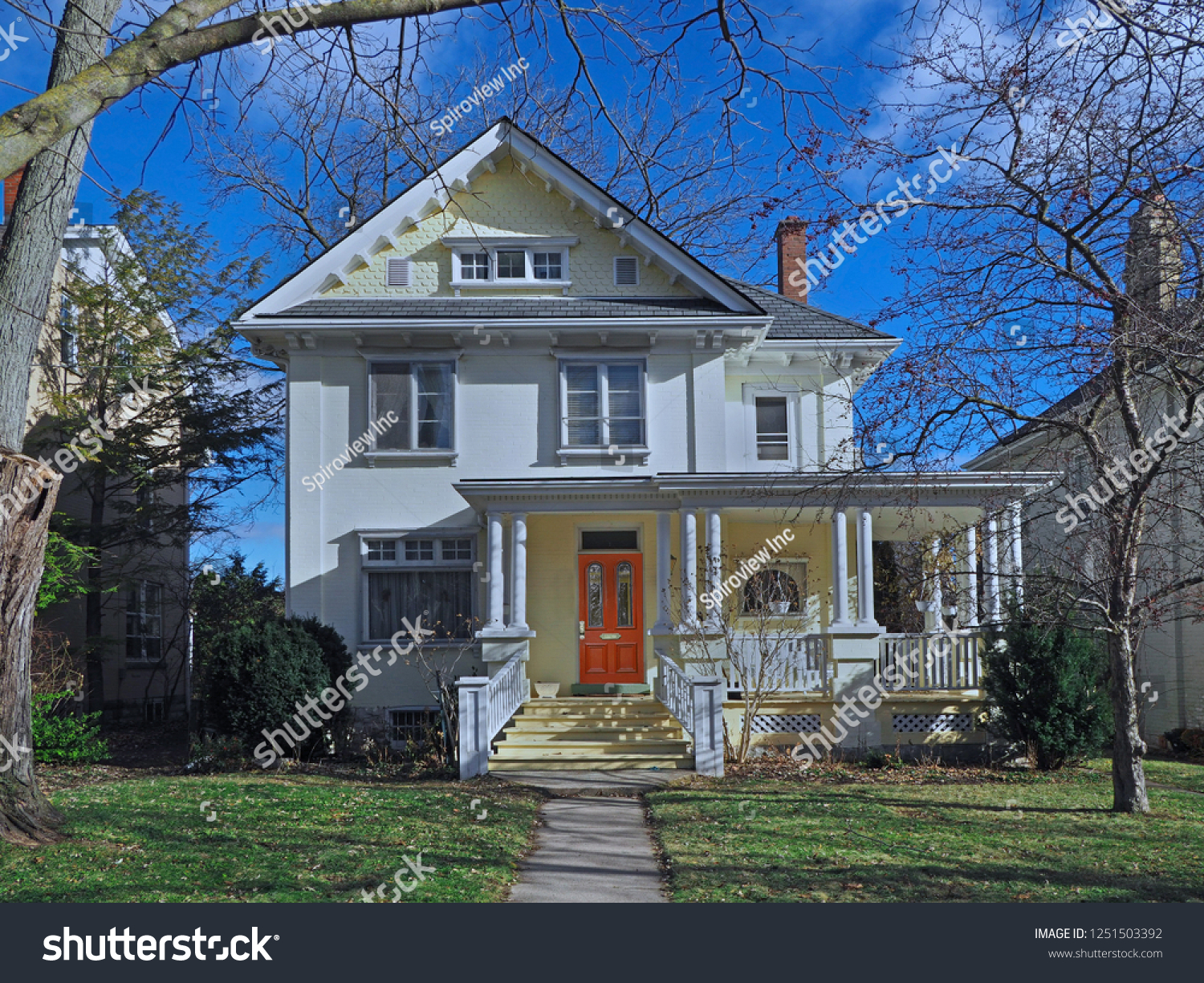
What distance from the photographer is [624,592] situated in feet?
56.6

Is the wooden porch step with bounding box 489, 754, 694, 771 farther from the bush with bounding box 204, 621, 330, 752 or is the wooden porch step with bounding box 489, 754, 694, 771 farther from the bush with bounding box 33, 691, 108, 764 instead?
the bush with bounding box 33, 691, 108, 764

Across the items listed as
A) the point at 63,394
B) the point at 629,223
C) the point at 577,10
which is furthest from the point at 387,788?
the point at 63,394

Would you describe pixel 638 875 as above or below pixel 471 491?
below

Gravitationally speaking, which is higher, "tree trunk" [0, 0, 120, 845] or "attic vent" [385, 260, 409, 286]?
"attic vent" [385, 260, 409, 286]

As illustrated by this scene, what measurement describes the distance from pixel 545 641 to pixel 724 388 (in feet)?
17.6

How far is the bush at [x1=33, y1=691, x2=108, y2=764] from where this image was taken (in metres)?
14.9

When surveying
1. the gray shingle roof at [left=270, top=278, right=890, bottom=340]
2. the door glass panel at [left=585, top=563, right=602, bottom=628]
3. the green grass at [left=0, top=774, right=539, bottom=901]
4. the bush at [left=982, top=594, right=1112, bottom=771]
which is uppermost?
the gray shingle roof at [left=270, top=278, right=890, bottom=340]

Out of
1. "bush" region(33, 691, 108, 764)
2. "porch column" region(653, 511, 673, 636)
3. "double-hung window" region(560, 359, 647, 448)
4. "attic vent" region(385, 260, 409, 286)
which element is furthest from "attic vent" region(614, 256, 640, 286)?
"bush" region(33, 691, 108, 764)

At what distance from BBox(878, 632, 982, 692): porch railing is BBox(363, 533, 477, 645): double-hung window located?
22.0 feet

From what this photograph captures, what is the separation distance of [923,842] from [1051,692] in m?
5.35

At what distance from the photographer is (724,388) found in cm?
1800

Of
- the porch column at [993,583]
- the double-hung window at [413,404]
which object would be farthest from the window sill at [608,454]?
the porch column at [993,583]

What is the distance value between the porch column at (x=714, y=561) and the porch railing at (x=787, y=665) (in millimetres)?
518

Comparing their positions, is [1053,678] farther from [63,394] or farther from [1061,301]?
[63,394]
